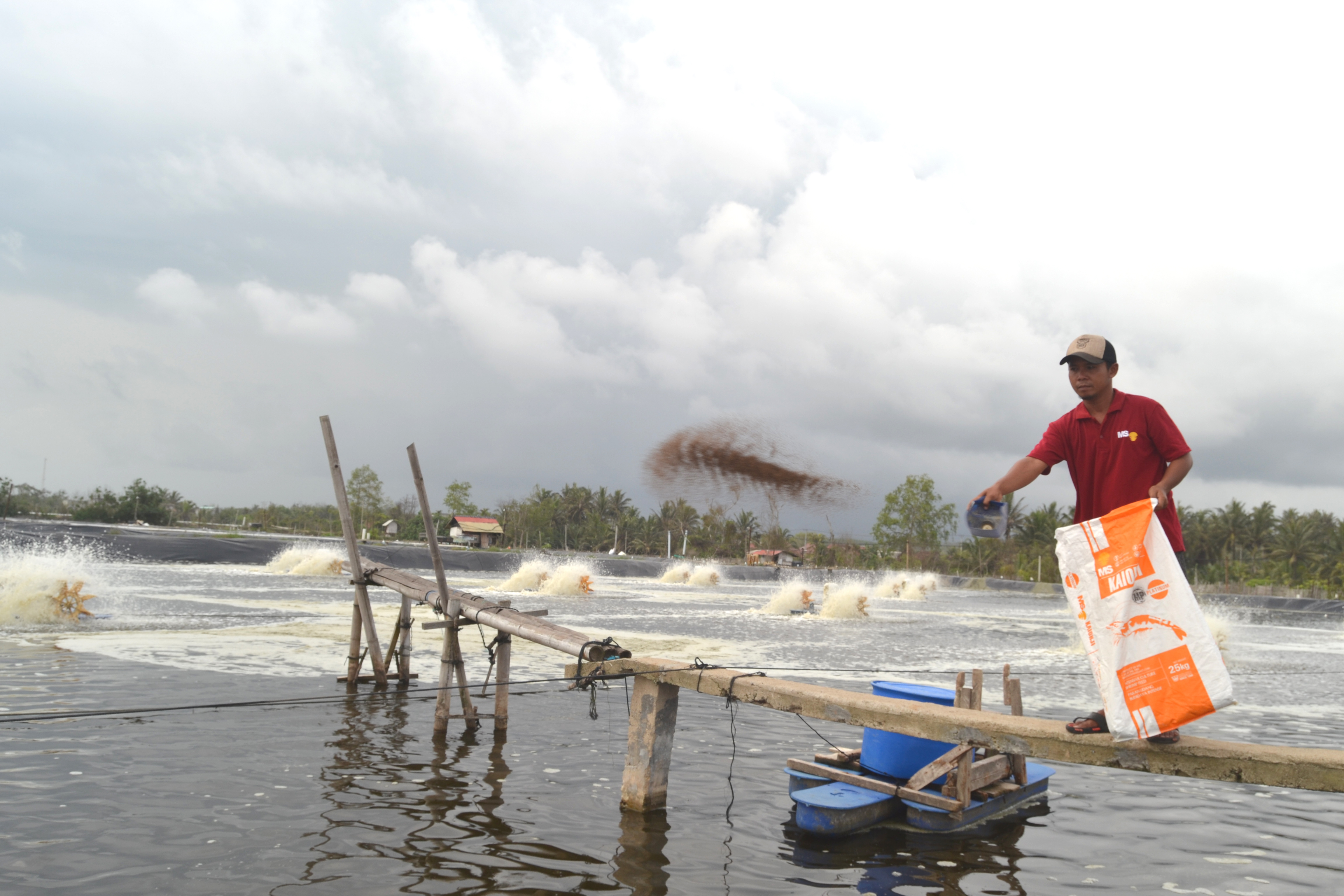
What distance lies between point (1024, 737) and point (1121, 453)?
149 centimetres

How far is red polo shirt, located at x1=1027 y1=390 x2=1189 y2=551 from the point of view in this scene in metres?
3.94

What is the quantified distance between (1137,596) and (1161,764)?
2.86ft

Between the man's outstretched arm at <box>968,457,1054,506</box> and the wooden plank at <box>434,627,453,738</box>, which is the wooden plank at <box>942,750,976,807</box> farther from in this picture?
the wooden plank at <box>434,627,453,738</box>

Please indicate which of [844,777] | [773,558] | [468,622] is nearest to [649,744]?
[844,777]

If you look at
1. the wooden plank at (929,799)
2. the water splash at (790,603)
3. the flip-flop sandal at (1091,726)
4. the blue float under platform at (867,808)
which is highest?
the flip-flop sandal at (1091,726)

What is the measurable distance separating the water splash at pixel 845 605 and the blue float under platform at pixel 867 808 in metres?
19.9

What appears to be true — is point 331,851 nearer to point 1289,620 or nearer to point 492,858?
point 492,858

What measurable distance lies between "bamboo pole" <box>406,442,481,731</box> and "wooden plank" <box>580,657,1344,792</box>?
298 cm

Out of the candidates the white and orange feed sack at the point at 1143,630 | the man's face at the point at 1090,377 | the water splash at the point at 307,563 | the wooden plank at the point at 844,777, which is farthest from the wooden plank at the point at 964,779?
the water splash at the point at 307,563

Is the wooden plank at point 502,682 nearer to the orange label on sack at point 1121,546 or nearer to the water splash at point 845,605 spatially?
the orange label on sack at point 1121,546

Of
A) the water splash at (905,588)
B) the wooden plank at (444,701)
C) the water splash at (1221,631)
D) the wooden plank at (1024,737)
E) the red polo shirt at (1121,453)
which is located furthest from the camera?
the water splash at (905,588)

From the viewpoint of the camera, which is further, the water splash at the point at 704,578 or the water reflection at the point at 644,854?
the water splash at the point at 704,578

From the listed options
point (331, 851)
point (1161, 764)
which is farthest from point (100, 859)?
point (1161, 764)

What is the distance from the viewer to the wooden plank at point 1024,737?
3.82 metres
